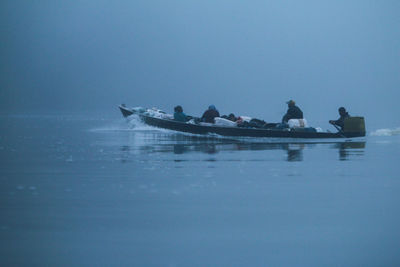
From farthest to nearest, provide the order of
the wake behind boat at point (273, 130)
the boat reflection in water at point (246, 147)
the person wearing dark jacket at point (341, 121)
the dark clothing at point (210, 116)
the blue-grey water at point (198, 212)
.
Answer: the dark clothing at point (210, 116) < the person wearing dark jacket at point (341, 121) < the wake behind boat at point (273, 130) < the boat reflection in water at point (246, 147) < the blue-grey water at point (198, 212)

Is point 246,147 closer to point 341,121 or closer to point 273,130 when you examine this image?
point 273,130

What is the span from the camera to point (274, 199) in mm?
10383

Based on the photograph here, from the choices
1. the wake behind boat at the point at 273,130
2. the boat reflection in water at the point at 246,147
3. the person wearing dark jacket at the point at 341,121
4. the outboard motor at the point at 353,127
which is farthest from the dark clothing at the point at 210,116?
the outboard motor at the point at 353,127

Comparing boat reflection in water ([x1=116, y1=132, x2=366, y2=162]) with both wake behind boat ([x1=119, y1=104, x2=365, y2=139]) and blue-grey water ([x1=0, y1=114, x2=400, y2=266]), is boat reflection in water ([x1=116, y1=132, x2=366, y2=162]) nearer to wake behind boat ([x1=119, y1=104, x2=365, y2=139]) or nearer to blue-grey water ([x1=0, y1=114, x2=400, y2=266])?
wake behind boat ([x1=119, y1=104, x2=365, y2=139])

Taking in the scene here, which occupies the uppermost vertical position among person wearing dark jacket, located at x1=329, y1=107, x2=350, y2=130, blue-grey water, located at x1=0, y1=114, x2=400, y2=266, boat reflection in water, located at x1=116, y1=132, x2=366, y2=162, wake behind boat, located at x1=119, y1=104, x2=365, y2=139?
person wearing dark jacket, located at x1=329, y1=107, x2=350, y2=130


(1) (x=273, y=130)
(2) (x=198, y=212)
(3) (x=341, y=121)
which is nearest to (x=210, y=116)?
(1) (x=273, y=130)

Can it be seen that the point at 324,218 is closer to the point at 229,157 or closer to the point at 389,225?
the point at 389,225

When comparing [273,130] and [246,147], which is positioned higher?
[273,130]

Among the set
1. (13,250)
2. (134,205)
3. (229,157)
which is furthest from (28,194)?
(229,157)

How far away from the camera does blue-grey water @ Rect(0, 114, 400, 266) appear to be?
23.1 ft

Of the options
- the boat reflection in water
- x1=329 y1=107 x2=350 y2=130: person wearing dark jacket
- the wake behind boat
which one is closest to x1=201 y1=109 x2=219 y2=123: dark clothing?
the wake behind boat

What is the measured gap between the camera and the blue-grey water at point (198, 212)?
23.1ft

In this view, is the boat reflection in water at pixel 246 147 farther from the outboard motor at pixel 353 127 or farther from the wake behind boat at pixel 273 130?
the outboard motor at pixel 353 127

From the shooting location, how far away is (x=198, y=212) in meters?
9.20
